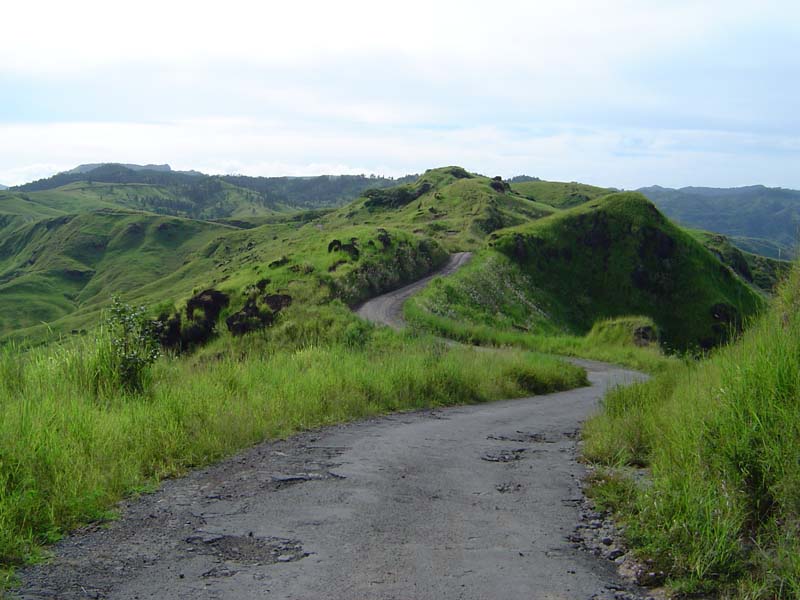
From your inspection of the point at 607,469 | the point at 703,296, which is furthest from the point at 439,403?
the point at 703,296

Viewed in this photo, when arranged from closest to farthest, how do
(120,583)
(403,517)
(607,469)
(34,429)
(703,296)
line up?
(120,583), (403,517), (34,429), (607,469), (703,296)

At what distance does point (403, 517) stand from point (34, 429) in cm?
386

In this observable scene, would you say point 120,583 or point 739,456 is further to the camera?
point 739,456

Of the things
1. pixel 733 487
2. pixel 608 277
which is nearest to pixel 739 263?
pixel 608 277

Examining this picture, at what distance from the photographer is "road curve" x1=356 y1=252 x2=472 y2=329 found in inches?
1227

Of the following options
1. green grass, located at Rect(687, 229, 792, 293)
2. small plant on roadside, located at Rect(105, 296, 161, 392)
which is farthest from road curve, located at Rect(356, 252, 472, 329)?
green grass, located at Rect(687, 229, 792, 293)

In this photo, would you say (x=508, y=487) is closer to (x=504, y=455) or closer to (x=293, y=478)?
(x=504, y=455)

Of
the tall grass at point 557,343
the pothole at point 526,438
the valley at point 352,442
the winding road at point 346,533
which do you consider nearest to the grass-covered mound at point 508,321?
the tall grass at point 557,343

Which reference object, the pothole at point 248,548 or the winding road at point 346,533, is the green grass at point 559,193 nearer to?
the winding road at point 346,533

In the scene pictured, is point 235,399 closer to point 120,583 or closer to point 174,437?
point 174,437

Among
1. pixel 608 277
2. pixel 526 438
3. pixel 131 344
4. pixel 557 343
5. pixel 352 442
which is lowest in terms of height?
pixel 557 343

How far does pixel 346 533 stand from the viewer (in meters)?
5.00

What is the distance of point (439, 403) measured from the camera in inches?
508

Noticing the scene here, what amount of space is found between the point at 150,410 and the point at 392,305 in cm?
2753
